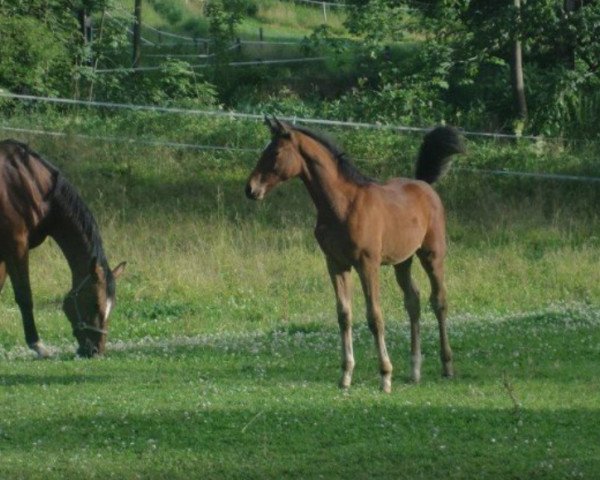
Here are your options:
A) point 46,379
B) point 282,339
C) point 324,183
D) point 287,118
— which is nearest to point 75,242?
point 282,339

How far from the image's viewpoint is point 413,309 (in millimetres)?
14570

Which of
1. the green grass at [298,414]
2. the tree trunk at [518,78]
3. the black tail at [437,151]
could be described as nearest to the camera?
the green grass at [298,414]

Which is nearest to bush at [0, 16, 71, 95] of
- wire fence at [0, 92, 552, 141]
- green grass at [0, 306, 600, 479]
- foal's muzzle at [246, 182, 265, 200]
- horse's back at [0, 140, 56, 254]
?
wire fence at [0, 92, 552, 141]

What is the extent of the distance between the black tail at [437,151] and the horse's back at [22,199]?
4703 millimetres

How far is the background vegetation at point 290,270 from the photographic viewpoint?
1104 cm

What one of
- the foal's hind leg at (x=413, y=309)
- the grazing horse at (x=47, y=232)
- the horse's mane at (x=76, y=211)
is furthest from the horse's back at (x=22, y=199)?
the foal's hind leg at (x=413, y=309)

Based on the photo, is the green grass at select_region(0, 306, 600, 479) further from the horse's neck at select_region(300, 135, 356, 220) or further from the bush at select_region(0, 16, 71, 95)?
the bush at select_region(0, 16, 71, 95)

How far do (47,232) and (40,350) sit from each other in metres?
A: 1.60

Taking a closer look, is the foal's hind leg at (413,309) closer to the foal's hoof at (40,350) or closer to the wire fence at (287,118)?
the foal's hoof at (40,350)

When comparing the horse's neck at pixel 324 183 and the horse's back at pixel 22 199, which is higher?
the horse's neck at pixel 324 183

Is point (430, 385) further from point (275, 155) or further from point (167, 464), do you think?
point (167, 464)

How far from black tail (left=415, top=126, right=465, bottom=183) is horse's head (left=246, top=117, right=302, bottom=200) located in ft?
7.94

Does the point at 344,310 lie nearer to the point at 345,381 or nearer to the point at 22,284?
the point at 345,381

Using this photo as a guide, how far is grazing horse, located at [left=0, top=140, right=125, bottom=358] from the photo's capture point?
675 inches
